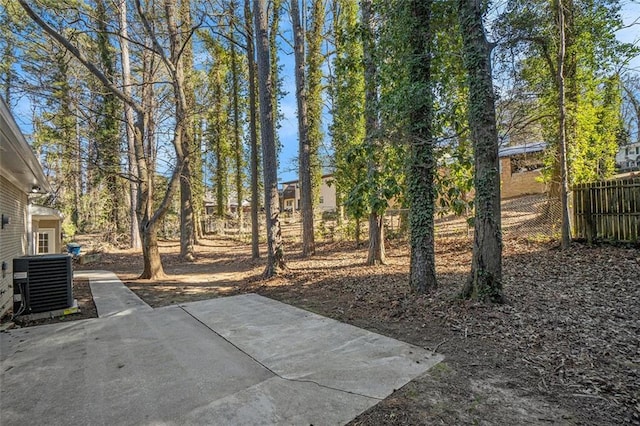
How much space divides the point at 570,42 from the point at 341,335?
929cm

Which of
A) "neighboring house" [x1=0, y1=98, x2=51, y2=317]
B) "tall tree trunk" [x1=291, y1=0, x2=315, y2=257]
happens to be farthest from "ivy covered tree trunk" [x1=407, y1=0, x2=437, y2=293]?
"tall tree trunk" [x1=291, y1=0, x2=315, y2=257]

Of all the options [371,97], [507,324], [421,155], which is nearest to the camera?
[507,324]

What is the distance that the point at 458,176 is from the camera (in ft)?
17.8

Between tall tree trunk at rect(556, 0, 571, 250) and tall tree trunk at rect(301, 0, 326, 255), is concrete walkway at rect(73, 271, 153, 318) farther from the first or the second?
tall tree trunk at rect(556, 0, 571, 250)

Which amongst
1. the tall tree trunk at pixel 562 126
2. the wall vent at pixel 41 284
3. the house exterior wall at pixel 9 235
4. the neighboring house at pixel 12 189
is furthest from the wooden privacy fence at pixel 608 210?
the house exterior wall at pixel 9 235

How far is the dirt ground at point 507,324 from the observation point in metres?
2.31

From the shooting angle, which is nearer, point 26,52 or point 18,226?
point 18,226

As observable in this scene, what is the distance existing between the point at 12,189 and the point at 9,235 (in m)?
1.03

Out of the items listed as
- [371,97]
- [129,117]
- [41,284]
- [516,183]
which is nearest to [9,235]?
[41,284]

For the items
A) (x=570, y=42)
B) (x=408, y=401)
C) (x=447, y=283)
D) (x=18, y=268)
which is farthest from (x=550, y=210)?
(x=18, y=268)

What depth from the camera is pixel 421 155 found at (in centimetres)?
522

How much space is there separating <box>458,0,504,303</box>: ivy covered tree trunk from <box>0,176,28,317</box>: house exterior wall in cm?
740

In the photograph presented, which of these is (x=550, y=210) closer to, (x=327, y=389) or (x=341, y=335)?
(x=341, y=335)

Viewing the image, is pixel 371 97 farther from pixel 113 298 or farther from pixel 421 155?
pixel 113 298
